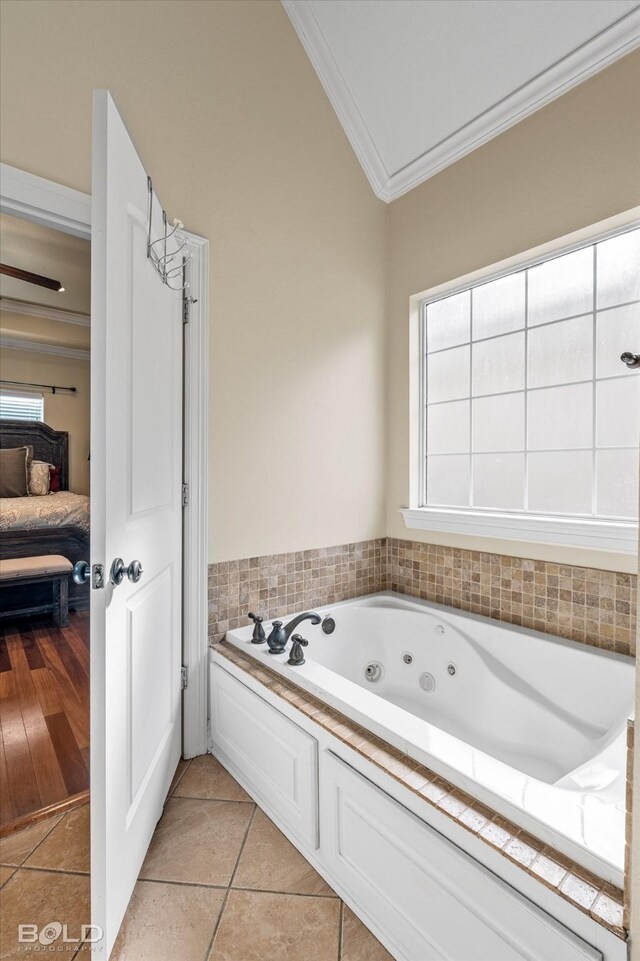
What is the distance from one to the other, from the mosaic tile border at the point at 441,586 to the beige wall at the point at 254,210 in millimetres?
111

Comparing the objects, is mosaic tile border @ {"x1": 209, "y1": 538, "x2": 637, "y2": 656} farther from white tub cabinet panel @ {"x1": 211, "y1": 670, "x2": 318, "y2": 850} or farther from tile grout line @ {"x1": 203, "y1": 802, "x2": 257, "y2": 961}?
tile grout line @ {"x1": 203, "y1": 802, "x2": 257, "y2": 961}

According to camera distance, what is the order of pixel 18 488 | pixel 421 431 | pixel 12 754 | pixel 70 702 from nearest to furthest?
pixel 12 754 → pixel 70 702 → pixel 421 431 → pixel 18 488

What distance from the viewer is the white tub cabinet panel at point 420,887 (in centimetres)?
83

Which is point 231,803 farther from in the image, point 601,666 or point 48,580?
point 48,580

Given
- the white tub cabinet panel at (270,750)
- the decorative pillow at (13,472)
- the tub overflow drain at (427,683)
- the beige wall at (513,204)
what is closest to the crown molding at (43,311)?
the decorative pillow at (13,472)

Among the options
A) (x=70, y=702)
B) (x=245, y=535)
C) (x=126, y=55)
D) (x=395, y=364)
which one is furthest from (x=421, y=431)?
(x=70, y=702)

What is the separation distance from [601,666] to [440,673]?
64 cm

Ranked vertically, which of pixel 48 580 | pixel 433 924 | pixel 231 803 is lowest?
pixel 231 803

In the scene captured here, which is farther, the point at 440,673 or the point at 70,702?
the point at 70,702

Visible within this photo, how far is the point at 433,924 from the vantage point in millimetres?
995

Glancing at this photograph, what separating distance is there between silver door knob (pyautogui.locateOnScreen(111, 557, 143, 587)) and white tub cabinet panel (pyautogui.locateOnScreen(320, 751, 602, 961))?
751 millimetres

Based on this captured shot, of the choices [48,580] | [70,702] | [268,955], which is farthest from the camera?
[48,580]

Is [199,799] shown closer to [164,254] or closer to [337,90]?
[164,254]

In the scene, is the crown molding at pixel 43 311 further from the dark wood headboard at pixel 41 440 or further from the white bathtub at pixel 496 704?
the white bathtub at pixel 496 704
